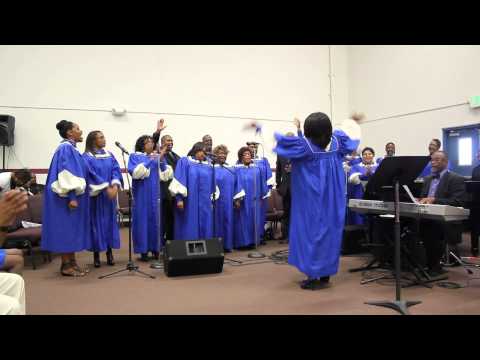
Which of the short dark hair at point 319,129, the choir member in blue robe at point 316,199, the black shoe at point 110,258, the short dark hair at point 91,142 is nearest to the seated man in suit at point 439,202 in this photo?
A: the choir member in blue robe at point 316,199

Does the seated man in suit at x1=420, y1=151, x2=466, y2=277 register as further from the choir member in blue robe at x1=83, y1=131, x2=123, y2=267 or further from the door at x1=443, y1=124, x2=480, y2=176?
the door at x1=443, y1=124, x2=480, y2=176

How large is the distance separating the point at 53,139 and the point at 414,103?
382 inches

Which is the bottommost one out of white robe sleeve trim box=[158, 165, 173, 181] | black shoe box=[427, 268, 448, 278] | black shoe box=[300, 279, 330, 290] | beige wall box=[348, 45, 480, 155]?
black shoe box=[427, 268, 448, 278]

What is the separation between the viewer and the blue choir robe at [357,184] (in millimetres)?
6695

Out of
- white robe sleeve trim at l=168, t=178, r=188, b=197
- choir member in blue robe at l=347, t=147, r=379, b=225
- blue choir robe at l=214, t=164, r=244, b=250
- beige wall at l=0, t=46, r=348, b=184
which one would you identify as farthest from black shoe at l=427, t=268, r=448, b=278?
beige wall at l=0, t=46, r=348, b=184

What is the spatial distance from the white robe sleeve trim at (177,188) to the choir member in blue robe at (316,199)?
2.10 m

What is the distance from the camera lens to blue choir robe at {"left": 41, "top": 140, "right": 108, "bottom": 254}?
4656mm

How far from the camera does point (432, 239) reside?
4.73 m

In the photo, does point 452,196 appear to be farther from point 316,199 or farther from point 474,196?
point 316,199

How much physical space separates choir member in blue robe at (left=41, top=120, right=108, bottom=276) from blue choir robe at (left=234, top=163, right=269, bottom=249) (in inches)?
109

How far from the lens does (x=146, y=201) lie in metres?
5.61

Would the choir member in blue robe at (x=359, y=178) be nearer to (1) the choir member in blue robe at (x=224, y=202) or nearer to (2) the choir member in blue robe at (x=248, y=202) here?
(2) the choir member in blue robe at (x=248, y=202)
